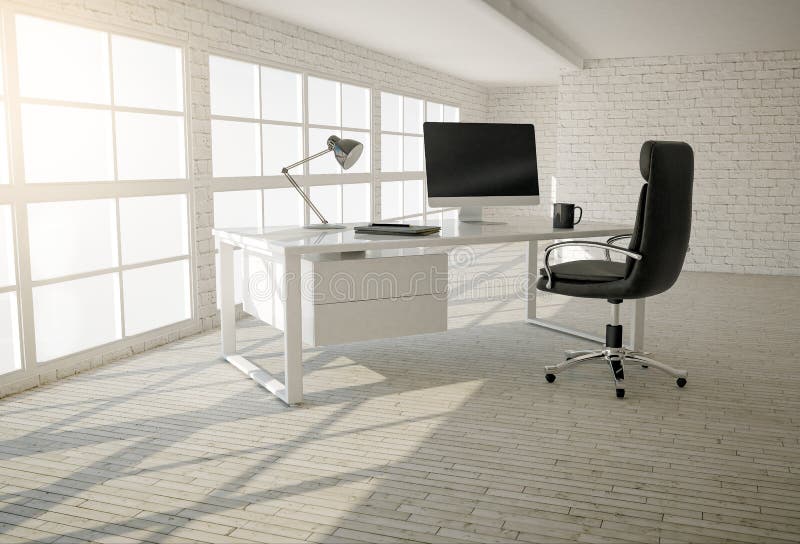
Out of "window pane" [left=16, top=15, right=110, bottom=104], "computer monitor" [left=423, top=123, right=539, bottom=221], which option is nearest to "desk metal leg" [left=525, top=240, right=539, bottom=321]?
"computer monitor" [left=423, top=123, right=539, bottom=221]

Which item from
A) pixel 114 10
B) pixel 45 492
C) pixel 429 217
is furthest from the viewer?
pixel 429 217

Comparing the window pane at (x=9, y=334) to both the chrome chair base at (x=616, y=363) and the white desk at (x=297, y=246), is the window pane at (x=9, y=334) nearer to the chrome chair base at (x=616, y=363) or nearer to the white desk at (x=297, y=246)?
the white desk at (x=297, y=246)

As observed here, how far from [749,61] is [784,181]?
1127 millimetres

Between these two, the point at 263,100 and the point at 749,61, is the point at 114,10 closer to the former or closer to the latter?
the point at 263,100

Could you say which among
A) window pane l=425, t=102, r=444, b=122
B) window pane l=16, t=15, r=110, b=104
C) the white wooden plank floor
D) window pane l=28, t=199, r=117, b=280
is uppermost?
window pane l=425, t=102, r=444, b=122

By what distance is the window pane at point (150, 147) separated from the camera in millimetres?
3934

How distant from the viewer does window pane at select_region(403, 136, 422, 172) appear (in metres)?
7.81

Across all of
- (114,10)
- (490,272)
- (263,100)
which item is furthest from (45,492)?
(490,272)

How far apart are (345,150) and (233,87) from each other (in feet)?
6.10

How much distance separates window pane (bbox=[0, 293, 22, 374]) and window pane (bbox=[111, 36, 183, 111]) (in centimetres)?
119

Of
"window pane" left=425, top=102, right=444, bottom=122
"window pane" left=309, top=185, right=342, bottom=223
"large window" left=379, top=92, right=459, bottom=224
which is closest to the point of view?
"window pane" left=309, top=185, right=342, bottom=223

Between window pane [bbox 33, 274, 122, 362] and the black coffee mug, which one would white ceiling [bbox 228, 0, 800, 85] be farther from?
window pane [bbox 33, 274, 122, 362]

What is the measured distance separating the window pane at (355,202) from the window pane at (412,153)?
1.15 metres

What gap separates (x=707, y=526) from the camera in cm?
197
